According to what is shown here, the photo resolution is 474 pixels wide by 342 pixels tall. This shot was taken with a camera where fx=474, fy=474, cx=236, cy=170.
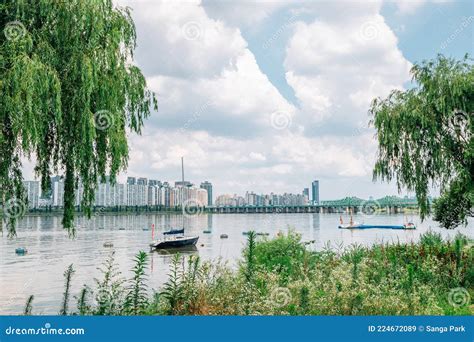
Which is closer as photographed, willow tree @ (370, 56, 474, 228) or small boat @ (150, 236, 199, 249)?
willow tree @ (370, 56, 474, 228)

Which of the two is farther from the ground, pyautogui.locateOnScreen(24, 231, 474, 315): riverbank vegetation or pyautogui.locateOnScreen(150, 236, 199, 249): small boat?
pyautogui.locateOnScreen(24, 231, 474, 315): riverbank vegetation

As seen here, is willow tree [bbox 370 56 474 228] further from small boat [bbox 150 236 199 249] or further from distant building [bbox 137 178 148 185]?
distant building [bbox 137 178 148 185]

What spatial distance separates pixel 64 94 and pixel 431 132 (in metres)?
11.3

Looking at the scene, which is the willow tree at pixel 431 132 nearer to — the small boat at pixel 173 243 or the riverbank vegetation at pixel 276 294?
the riverbank vegetation at pixel 276 294

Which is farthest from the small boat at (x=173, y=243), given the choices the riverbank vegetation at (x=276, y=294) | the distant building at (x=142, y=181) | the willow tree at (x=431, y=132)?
the riverbank vegetation at (x=276, y=294)

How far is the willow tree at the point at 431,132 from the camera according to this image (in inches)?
595

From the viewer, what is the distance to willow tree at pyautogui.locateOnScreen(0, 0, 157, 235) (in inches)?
343

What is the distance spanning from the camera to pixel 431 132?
15.3m

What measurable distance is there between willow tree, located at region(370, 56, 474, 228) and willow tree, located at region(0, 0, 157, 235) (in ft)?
30.8

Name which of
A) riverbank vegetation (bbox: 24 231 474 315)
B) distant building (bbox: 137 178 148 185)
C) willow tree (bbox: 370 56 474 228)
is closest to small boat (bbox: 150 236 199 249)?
distant building (bbox: 137 178 148 185)

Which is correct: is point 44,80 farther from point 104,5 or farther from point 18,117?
point 104,5

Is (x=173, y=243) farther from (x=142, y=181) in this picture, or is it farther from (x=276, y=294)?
(x=276, y=294)

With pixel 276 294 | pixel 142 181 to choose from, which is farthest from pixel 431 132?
pixel 142 181

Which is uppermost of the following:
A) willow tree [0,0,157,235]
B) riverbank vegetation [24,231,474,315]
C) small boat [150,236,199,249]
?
willow tree [0,0,157,235]
